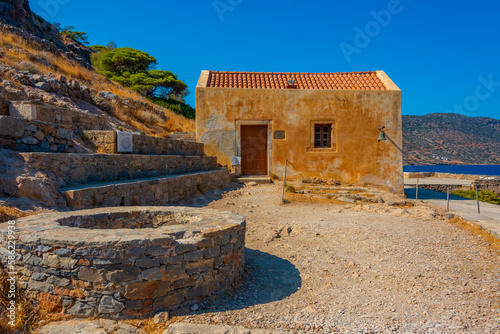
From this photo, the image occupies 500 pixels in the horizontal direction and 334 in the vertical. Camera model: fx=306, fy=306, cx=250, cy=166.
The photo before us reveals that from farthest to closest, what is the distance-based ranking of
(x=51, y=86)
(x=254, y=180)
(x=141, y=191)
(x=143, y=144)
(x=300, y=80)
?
(x=300, y=80)
(x=254, y=180)
(x=51, y=86)
(x=143, y=144)
(x=141, y=191)

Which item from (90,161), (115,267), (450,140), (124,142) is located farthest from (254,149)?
(450,140)

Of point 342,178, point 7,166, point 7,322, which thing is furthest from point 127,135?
point 342,178

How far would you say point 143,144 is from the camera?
816 centimetres

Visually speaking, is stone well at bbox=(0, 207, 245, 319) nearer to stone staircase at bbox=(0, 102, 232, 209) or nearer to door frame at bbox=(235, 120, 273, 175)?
stone staircase at bbox=(0, 102, 232, 209)

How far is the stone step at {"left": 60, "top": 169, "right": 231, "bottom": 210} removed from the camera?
195 inches

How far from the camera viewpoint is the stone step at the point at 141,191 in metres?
4.96

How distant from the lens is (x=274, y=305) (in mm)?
3533

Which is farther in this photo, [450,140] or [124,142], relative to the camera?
[450,140]

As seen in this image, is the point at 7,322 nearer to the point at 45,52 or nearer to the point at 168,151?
the point at 168,151

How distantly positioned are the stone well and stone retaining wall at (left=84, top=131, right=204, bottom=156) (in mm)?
4021

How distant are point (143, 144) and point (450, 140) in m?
88.1

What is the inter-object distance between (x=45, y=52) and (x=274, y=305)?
1544 cm

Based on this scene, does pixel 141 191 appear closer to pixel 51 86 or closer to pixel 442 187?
pixel 51 86

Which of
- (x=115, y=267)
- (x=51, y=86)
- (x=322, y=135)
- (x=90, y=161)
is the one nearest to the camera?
(x=115, y=267)
